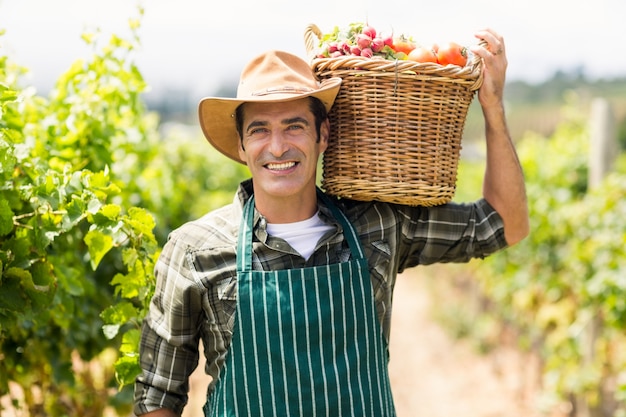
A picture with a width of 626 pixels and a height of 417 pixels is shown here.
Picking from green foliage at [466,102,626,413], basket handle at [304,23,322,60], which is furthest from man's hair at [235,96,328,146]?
green foliage at [466,102,626,413]

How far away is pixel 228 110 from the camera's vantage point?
2.33 meters

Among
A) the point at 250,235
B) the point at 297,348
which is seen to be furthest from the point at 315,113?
the point at 297,348

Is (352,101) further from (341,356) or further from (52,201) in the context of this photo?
(52,201)

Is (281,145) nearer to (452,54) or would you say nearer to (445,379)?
(452,54)

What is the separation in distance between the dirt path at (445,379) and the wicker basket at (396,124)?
368 centimetres

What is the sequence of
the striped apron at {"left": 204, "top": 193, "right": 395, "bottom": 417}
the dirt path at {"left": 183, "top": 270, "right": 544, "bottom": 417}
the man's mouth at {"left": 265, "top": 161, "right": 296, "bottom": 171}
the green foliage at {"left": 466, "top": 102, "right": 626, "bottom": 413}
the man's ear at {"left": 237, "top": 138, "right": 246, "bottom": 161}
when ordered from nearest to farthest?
the striped apron at {"left": 204, "top": 193, "right": 395, "bottom": 417}
the man's mouth at {"left": 265, "top": 161, "right": 296, "bottom": 171}
the man's ear at {"left": 237, "top": 138, "right": 246, "bottom": 161}
the green foliage at {"left": 466, "top": 102, "right": 626, "bottom": 413}
the dirt path at {"left": 183, "top": 270, "right": 544, "bottom": 417}

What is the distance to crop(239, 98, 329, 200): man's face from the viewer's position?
2199mm

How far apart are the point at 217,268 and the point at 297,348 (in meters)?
0.33

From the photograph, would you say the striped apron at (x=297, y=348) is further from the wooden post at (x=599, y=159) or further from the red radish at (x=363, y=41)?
the wooden post at (x=599, y=159)

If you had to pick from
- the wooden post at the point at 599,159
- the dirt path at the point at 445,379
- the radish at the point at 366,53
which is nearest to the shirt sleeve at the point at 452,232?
the radish at the point at 366,53

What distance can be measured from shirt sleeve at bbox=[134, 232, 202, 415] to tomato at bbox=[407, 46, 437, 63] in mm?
884

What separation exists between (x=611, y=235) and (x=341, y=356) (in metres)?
2.95

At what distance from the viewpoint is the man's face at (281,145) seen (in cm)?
220

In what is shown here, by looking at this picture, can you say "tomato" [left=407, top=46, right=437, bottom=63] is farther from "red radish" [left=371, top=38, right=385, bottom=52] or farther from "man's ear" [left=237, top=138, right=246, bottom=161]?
"man's ear" [left=237, top=138, right=246, bottom=161]
